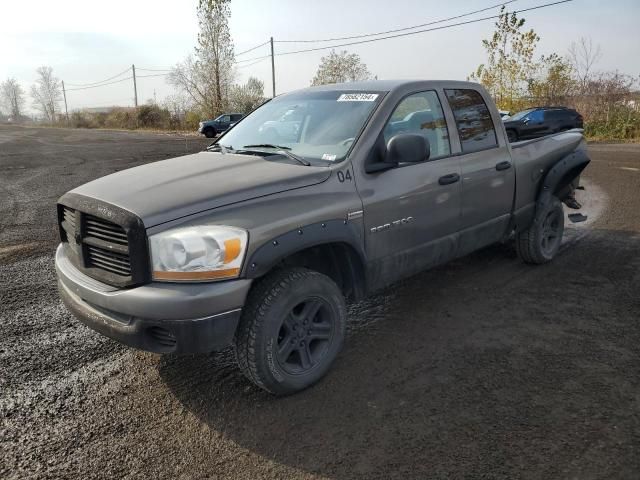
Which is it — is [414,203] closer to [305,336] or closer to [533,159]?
[305,336]

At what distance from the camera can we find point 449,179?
13.1ft

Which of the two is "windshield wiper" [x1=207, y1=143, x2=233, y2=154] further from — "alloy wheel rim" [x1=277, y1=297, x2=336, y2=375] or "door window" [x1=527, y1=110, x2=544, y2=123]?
"door window" [x1=527, y1=110, x2=544, y2=123]

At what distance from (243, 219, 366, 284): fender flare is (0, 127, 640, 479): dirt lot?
2.74 ft

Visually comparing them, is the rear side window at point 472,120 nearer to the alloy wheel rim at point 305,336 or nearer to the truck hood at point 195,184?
the truck hood at point 195,184

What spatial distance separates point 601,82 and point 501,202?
86.9 ft

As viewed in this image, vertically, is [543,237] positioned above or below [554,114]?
below

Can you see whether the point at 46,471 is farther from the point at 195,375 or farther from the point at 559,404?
the point at 559,404

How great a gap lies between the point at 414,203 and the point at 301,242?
1.11 m

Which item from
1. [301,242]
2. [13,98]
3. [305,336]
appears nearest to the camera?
[301,242]

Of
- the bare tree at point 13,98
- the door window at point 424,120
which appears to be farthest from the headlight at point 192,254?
the bare tree at point 13,98

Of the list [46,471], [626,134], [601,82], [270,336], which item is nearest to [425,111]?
[270,336]

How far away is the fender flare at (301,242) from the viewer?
2.80 m

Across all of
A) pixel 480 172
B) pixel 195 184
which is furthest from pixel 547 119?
pixel 195 184

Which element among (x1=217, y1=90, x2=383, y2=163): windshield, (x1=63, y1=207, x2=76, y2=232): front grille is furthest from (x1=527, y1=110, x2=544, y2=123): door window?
(x1=63, y1=207, x2=76, y2=232): front grille
